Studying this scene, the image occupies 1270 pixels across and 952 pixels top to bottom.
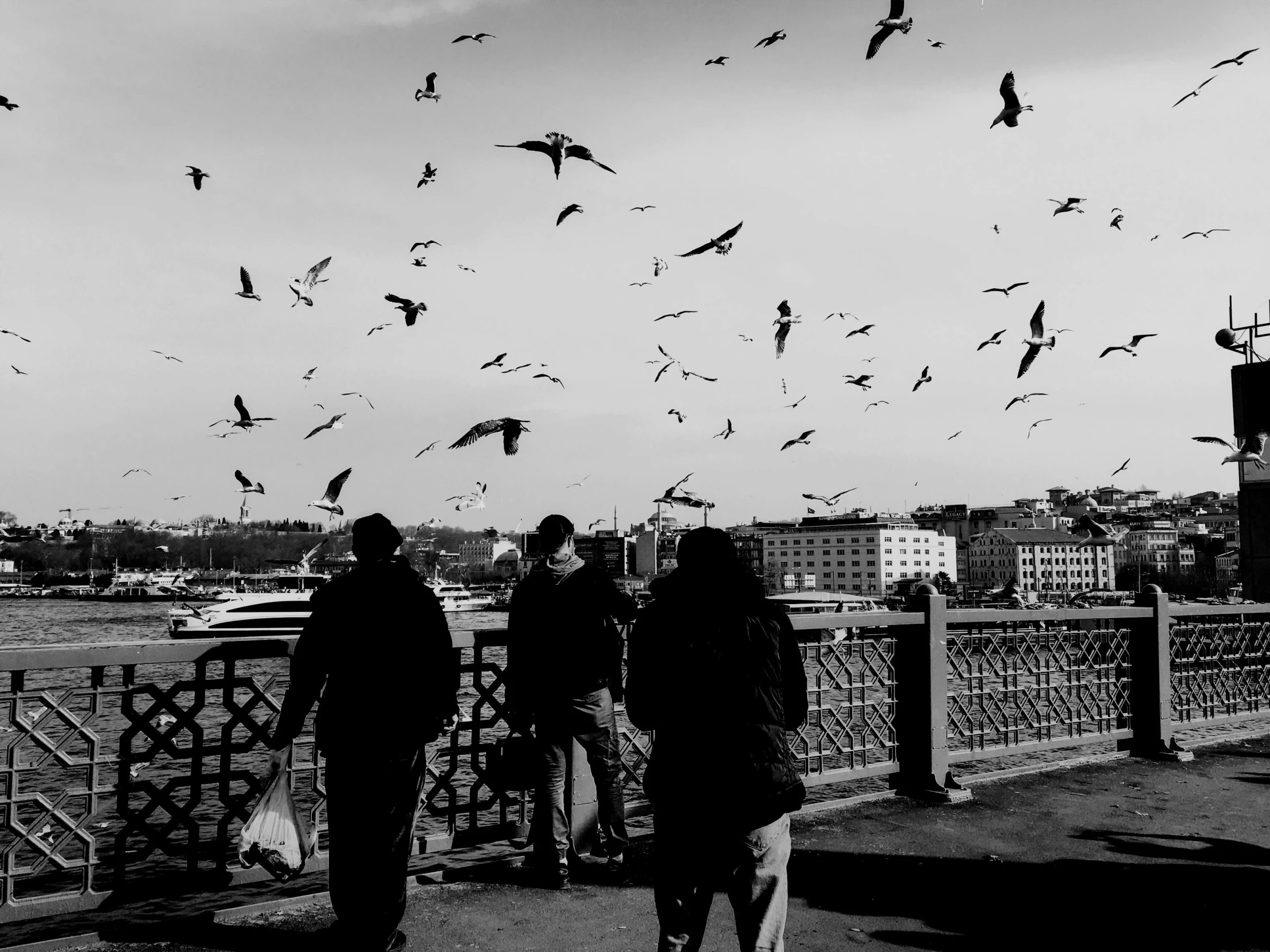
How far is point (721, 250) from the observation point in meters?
11.2

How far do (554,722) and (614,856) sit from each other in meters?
0.89

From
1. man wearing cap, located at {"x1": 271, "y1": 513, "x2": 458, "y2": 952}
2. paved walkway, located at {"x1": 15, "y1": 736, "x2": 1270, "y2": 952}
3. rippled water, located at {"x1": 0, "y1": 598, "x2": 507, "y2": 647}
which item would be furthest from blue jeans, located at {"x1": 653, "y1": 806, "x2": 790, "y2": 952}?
rippled water, located at {"x1": 0, "y1": 598, "x2": 507, "y2": 647}

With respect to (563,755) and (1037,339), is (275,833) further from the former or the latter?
(1037,339)

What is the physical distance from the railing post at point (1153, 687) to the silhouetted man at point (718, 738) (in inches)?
264

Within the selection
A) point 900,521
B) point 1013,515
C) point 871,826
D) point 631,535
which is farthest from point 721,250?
point 1013,515

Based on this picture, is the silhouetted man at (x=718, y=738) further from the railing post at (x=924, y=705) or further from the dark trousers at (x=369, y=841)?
the railing post at (x=924, y=705)

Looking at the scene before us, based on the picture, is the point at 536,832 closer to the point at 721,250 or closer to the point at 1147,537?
the point at 721,250

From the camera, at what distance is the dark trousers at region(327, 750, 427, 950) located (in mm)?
3615

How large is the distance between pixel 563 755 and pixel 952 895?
2042 mm

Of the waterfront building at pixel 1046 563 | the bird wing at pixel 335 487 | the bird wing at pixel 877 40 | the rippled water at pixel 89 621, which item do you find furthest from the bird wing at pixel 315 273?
the waterfront building at pixel 1046 563

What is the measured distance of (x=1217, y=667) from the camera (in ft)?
32.5

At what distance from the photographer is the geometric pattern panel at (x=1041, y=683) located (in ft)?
25.2

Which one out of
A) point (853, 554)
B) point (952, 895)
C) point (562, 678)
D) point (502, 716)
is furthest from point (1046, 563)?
point (562, 678)

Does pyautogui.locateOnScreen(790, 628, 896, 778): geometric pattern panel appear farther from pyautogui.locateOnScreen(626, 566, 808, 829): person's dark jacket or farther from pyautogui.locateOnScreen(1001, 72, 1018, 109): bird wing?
pyautogui.locateOnScreen(1001, 72, 1018, 109): bird wing
